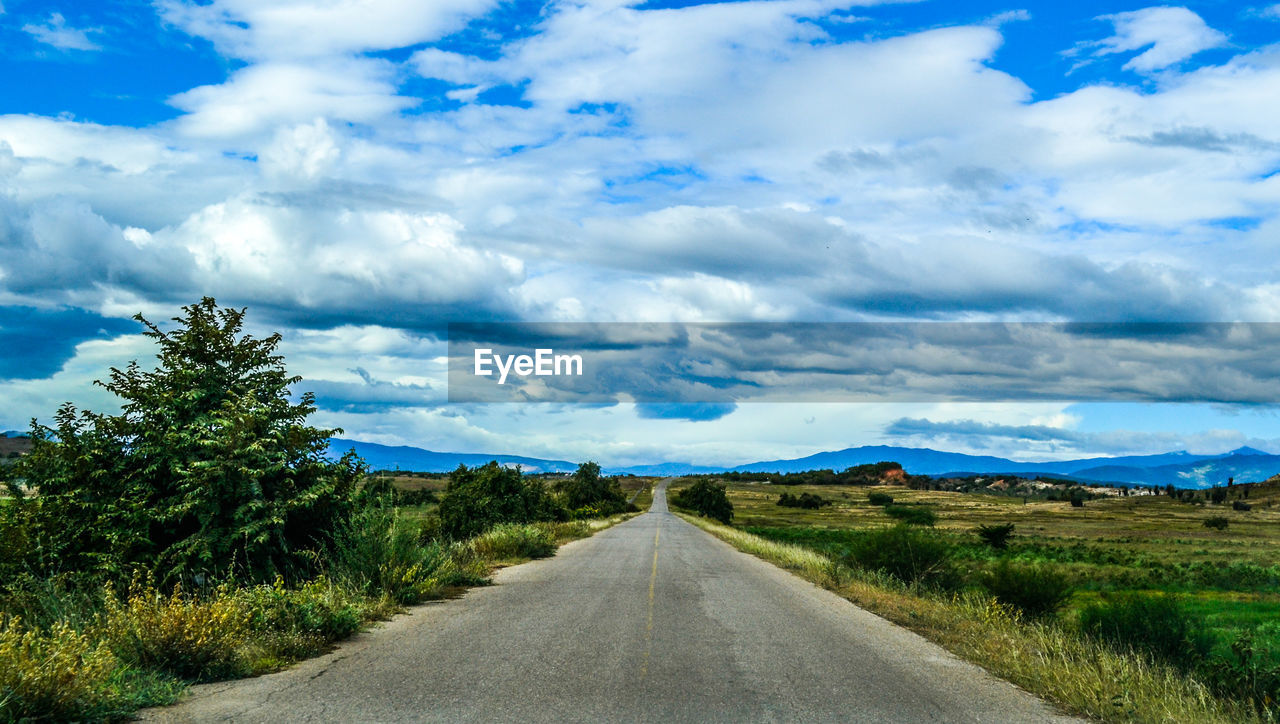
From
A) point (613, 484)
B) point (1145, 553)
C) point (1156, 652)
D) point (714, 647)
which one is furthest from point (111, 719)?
point (613, 484)

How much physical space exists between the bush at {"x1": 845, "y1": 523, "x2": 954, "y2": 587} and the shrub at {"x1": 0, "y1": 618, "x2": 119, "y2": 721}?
18859 mm

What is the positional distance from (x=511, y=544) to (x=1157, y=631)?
1997cm

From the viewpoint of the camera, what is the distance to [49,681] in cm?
631

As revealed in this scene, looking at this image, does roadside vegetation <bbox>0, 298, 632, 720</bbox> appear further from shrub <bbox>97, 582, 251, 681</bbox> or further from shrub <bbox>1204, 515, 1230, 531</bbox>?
shrub <bbox>1204, 515, 1230, 531</bbox>

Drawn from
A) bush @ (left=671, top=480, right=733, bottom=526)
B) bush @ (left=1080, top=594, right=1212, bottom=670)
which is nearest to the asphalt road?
bush @ (left=1080, top=594, right=1212, bottom=670)

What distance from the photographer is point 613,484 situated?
114500 mm

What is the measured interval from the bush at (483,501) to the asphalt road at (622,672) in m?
22.4

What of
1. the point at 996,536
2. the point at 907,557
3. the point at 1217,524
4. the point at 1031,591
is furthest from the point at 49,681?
the point at 1217,524

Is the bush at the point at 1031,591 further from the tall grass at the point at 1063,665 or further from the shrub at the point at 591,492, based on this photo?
the shrub at the point at 591,492

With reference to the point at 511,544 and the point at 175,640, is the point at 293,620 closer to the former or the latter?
the point at 175,640

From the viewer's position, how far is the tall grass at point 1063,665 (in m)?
8.10

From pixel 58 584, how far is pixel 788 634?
10.00m

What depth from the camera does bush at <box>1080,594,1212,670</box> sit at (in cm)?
1362

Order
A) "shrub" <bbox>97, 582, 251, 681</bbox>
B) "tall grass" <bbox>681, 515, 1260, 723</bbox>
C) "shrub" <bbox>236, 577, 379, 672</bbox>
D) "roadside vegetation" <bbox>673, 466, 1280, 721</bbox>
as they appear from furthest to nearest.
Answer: "shrub" <bbox>236, 577, 379, 672</bbox> < "roadside vegetation" <bbox>673, 466, 1280, 721</bbox> < "shrub" <bbox>97, 582, 251, 681</bbox> < "tall grass" <bbox>681, 515, 1260, 723</bbox>
